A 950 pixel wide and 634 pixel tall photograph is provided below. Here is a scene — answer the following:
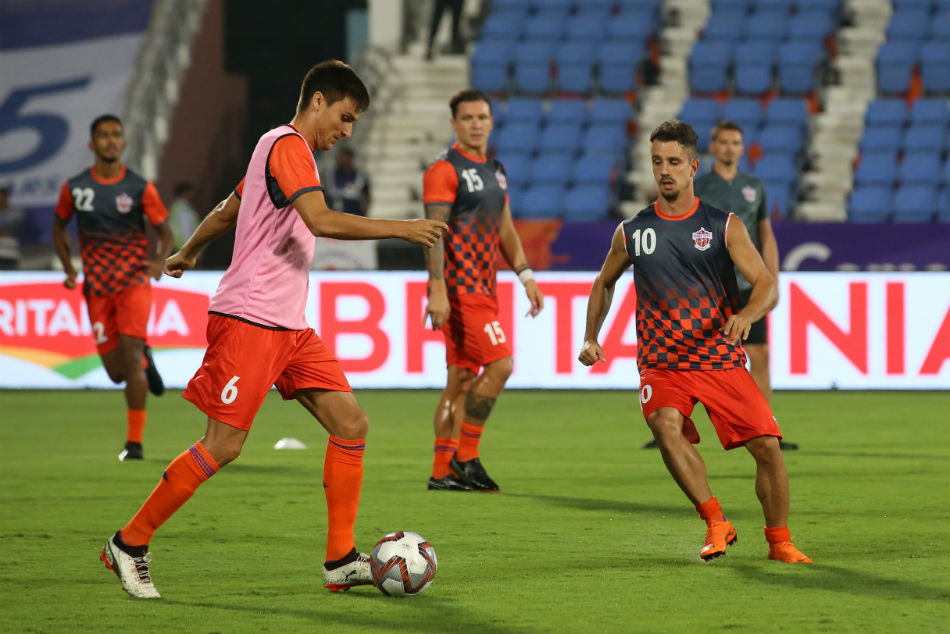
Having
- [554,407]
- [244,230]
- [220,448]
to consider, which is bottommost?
[554,407]

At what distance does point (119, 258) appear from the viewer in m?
9.96

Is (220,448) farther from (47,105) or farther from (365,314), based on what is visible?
(47,105)

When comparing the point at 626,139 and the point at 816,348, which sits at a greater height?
the point at 626,139

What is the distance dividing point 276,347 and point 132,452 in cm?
457

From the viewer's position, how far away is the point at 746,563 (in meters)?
6.17

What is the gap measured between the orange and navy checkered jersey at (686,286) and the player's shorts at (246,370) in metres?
1.44

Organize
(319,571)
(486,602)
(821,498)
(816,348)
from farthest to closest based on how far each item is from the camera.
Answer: (816,348) < (821,498) < (319,571) < (486,602)

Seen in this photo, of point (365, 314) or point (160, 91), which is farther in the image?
point (160, 91)

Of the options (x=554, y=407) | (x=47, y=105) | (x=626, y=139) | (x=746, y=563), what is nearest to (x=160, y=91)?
(x=47, y=105)

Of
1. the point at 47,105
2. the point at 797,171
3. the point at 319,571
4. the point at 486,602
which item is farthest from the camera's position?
the point at 47,105

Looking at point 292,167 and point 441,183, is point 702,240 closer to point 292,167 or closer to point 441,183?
point 292,167

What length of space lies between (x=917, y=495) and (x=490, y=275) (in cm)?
250

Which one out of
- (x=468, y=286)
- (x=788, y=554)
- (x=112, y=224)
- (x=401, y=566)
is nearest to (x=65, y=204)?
(x=112, y=224)

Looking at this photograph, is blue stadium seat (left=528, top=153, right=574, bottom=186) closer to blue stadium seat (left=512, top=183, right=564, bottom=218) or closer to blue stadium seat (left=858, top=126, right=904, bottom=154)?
blue stadium seat (left=512, top=183, right=564, bottom=218)
